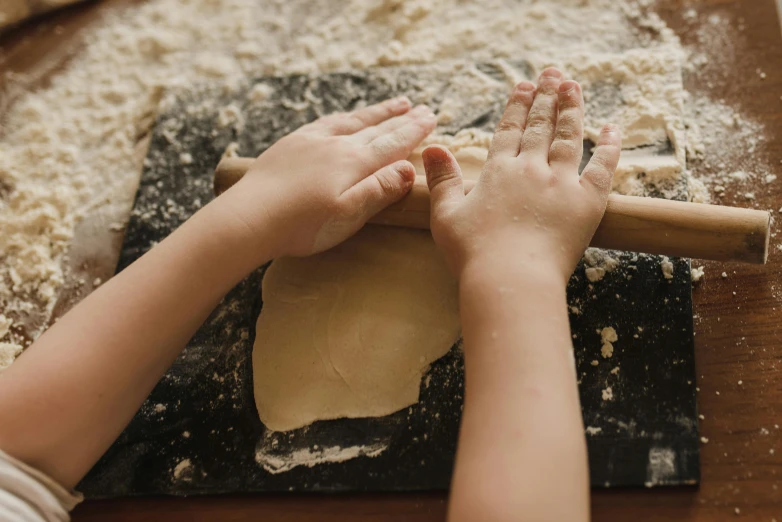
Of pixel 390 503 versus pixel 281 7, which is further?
pixel 281 7

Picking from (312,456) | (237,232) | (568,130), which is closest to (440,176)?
(568,130)

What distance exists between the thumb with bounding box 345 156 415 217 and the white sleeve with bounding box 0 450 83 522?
1.69 ft

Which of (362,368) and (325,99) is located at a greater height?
(325,99)

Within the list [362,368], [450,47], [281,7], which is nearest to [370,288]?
[362,368]

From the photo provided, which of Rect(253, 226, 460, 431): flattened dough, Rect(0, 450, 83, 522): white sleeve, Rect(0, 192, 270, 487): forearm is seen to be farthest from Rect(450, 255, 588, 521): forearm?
Rect(0, 450, 83, 522): white sleeve

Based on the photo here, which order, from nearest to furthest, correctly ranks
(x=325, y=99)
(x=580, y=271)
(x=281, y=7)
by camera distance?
(x=580, y=271), (x=325, y=99), (x=281, y=7)

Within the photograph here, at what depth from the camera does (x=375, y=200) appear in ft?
2.93

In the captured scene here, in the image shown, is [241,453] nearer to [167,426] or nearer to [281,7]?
[167,426]

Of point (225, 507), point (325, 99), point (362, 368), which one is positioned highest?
point (325, 99)

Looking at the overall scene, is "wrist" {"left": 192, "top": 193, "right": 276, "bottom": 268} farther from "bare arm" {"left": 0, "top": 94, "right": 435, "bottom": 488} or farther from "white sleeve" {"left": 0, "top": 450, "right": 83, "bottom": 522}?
"white sleeve" {"left": 0, "top": 450, "right": 83, "bottom": 522}

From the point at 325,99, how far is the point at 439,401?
0.63 meters

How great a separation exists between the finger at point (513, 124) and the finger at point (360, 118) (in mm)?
207

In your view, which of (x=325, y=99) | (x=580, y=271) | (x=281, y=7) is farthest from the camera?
(x=281, y=7)

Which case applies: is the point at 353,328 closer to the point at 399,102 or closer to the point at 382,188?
the point at 382,188
